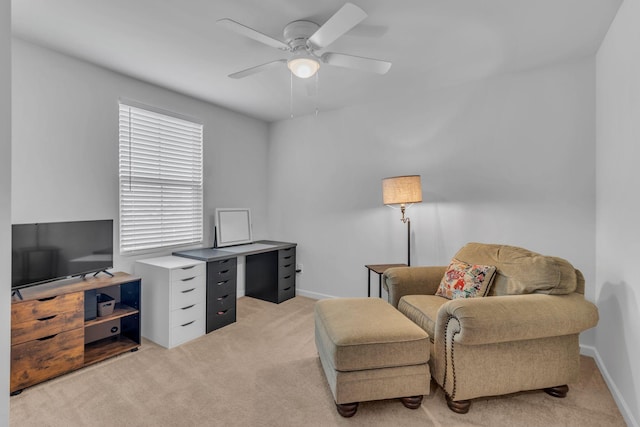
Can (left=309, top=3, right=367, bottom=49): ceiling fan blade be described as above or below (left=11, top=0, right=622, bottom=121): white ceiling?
below

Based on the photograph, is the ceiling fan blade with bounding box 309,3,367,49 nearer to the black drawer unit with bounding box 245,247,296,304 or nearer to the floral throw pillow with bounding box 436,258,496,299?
the floral throw pillow with bounding box 436,258,496,299

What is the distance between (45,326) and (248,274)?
7.41ft

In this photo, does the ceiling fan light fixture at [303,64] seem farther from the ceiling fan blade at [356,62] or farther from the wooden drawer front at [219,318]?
the wooden drawer front at [219,318]

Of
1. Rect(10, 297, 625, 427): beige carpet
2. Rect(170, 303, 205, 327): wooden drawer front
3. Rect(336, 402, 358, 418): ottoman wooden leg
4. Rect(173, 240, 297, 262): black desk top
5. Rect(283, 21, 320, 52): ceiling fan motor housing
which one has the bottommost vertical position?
Rect(10, 297, 625, 427): beige carpet

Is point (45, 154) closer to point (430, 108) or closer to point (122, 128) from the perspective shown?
point (122, 128)

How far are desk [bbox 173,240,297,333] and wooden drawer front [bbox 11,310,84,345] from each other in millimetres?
1024

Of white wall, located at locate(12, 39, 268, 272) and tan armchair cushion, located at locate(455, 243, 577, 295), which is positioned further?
white wall, located at locate(12, 39, 268, 272)

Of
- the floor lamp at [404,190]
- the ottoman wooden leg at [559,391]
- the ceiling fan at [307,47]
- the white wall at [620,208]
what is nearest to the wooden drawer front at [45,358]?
the ceiling fan at [307,47]

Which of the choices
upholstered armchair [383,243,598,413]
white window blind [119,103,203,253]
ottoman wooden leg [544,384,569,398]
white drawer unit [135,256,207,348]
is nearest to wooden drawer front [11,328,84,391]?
white drawer unit [135,256,207,348]

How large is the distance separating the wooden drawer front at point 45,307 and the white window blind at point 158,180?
0.72 metres

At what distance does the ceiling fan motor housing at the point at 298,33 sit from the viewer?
2039 mm

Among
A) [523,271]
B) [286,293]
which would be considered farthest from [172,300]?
[523,271]

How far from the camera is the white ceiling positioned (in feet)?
6.31

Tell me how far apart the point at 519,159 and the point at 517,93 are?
0.61 m
